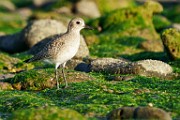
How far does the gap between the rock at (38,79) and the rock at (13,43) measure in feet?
39.4

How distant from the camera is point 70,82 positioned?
20.4 m

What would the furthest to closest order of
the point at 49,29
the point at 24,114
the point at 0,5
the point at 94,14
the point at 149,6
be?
the point at 0,5 → the point at 94,14 → the point at 149,6 → the point at 49,29 → the point at 24,114

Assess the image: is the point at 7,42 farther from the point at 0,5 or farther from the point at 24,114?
the point at 0,5

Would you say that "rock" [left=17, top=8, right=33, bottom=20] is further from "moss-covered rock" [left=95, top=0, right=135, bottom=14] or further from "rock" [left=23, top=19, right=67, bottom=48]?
"rock" [left=23, top=19, right=67, bottom=48]

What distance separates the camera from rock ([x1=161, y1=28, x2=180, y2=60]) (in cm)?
2518

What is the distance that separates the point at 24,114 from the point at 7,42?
2083 cm

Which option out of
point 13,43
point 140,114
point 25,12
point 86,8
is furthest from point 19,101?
point 25,12

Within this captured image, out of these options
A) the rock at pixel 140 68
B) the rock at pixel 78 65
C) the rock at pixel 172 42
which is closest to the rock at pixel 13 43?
the rock at pixel 78 65

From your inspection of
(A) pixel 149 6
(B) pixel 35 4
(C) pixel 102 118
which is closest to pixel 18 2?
(B) pixel 35 4

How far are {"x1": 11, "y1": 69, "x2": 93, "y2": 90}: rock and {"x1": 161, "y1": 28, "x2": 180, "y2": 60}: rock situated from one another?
5.53m

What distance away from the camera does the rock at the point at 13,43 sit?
33094 mm

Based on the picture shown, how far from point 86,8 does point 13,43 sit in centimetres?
1844

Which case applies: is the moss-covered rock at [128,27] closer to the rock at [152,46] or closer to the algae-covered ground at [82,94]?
the rock at [152,46]

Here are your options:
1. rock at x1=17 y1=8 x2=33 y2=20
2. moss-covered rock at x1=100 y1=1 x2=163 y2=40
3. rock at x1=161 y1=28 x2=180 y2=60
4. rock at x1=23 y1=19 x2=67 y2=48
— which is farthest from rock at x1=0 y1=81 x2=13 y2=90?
rock at x1=17 y1=8 x2=33 y2=20
